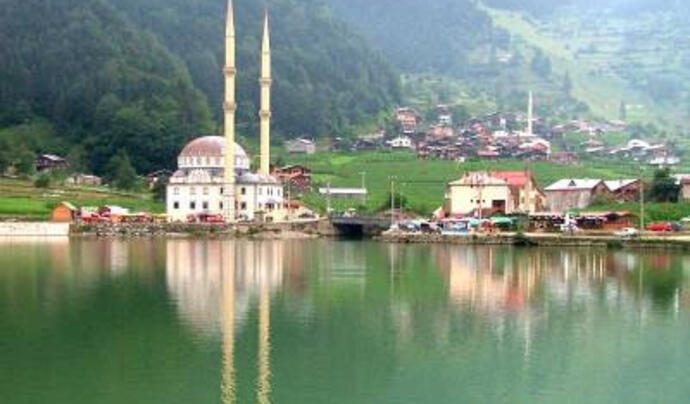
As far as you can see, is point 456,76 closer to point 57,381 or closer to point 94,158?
point 94,158

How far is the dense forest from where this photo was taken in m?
95.1

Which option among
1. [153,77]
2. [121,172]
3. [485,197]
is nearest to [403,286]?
[485,197]

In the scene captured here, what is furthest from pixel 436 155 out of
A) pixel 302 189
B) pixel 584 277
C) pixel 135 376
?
pixel 135 376

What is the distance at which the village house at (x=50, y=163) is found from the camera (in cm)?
8981

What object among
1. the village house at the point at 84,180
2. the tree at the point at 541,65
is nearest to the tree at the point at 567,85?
the tree at the point at 541,65

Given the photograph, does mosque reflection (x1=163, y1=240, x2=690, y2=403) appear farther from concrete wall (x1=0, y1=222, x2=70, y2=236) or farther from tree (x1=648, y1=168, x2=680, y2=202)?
tree (x1=648, y1=168, x2=680, y2=202)

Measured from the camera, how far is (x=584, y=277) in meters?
42.6

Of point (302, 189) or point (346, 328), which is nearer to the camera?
point (346, 328)

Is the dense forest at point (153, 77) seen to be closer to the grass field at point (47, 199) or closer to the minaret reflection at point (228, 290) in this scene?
the grass field at point (47, 199)

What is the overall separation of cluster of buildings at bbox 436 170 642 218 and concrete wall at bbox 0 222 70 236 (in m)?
20.4

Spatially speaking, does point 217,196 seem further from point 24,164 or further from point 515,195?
point 515,195

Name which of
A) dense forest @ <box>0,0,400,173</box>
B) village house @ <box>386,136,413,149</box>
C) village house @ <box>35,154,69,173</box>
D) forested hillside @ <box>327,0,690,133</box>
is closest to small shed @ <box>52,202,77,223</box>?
dense forest @ <box>0,0,400,173</box>

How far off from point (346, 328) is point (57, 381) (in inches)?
315

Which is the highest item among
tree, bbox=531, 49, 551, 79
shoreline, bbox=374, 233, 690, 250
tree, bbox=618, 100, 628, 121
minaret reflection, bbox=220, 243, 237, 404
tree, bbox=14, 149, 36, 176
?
tree, bbox=531, 49, 551, 79
